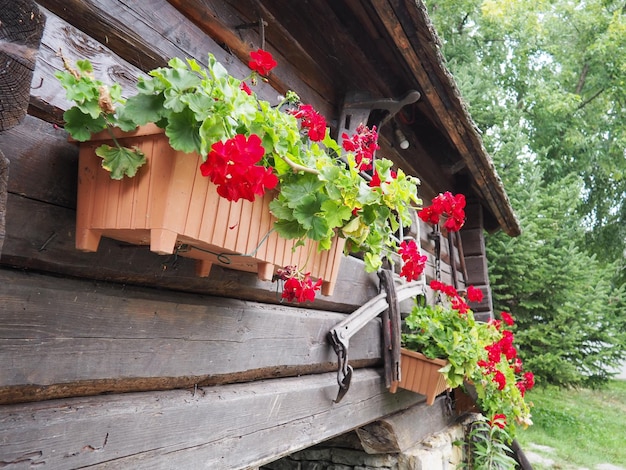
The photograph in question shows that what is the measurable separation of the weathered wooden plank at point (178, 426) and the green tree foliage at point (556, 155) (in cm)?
618

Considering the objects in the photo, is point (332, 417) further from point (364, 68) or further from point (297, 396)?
point (364, 68)

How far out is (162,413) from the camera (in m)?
1.49

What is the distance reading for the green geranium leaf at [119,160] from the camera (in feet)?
3.66

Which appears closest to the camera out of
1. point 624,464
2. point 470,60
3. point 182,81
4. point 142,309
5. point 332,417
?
point 182,81

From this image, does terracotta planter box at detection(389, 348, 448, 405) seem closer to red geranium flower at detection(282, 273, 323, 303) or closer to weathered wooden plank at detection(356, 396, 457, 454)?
weathered wooden plank at detection(356, 396, 457, 454)

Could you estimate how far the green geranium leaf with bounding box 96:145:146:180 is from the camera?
1115 millimetres

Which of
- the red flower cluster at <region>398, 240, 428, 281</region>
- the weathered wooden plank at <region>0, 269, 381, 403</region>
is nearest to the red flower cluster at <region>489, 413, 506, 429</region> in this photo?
the red flower cluster at <region>398, 240, 428, 281</region>

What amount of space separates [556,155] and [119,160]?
39.3 ft

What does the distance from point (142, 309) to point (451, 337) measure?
7.15 feet

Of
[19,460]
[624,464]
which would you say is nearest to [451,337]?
[19,460]

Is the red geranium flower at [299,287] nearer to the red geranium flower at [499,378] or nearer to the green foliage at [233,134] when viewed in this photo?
the green foliage at [233,134]

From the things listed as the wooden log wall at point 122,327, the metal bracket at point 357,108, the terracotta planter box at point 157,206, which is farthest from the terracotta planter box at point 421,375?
the terracotta planter box at point 157,206

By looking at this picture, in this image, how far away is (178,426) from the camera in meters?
1.54

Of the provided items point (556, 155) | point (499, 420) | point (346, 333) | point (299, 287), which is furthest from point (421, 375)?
point (556, 155)
